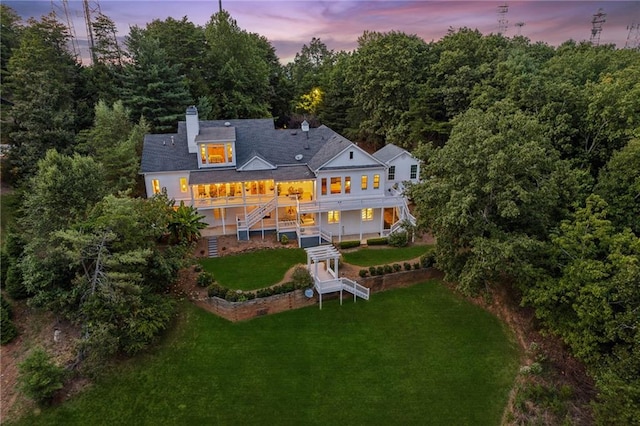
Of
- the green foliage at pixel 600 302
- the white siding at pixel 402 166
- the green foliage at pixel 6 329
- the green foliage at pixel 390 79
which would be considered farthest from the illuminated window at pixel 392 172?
the green foliage at pixel 6 329

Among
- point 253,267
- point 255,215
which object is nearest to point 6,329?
point 253,267

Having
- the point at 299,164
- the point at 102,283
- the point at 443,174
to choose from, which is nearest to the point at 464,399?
the point at 443,174

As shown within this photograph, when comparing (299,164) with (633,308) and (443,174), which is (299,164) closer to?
(443,174)

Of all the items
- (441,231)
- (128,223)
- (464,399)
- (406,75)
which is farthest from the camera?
(406,75)

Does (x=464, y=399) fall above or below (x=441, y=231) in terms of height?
below

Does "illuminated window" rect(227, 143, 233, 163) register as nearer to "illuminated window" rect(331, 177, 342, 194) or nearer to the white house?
the white house

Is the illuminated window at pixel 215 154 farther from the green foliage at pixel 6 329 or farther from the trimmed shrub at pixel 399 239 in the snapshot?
the green foliage at pixel 6 329
